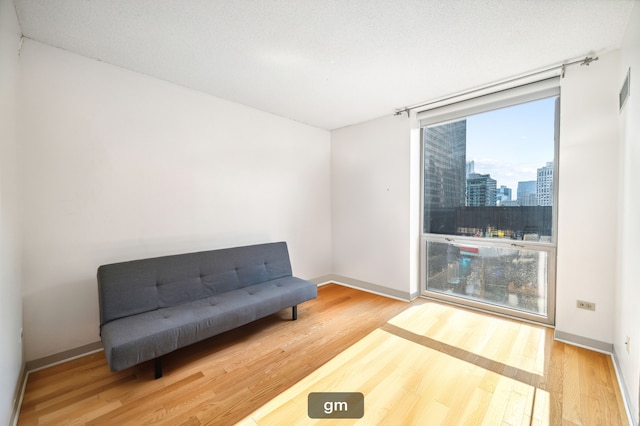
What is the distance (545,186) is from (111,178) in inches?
168

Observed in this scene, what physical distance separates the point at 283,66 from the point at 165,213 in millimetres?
1856

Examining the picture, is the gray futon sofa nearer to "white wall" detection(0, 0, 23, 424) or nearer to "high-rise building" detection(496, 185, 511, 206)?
"white wall" detection(0, 0, 23, 424)

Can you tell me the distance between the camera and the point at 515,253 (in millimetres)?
2902

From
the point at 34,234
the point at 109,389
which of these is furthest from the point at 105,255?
the point at 109,389

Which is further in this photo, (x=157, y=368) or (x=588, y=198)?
(x=588, y=198)

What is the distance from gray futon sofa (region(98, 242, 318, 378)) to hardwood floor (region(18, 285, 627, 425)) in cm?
27

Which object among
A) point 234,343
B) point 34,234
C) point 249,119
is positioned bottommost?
point 234,343

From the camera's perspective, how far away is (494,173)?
305cm

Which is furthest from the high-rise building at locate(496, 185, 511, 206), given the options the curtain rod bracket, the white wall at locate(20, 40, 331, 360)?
the white wall at locate(20, 40, 331, 360)

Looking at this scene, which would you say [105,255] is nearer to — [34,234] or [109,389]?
[34,234]

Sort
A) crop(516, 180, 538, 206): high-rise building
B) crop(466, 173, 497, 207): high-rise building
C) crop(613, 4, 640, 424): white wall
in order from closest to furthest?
crop(613, 4, 640, 424): white wall, crop(516, 180, 538, 206): high-rise building, crop(466, 173, 497, 207): high-rise building

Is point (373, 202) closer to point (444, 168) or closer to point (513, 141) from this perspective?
point (444, 168)

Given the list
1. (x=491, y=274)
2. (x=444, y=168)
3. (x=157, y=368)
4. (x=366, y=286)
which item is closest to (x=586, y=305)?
(x=491, y=274)

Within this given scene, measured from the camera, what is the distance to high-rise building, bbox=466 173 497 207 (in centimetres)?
307
